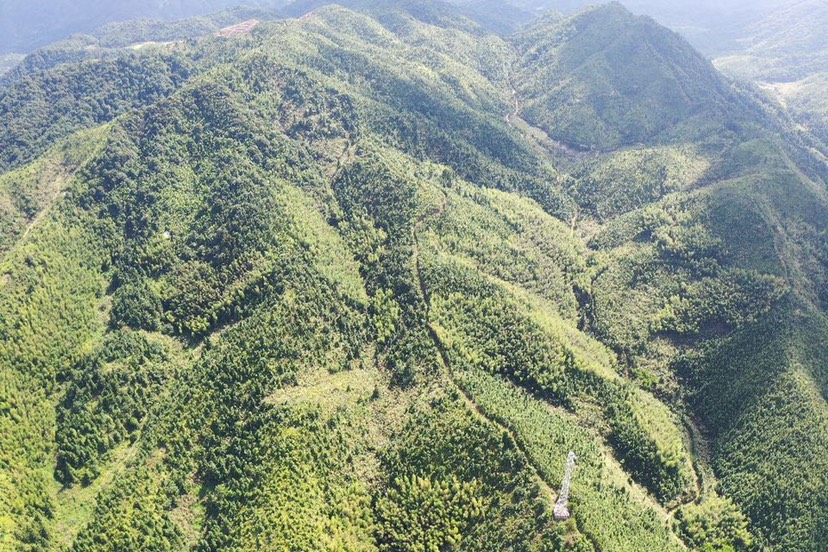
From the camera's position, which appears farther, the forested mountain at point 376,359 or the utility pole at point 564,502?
the forested mountain at point 376,359

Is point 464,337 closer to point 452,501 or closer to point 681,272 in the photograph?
point 452,501

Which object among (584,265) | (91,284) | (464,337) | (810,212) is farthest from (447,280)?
(810,212)

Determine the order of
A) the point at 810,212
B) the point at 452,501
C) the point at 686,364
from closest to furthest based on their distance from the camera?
the point at 452,501 → the point at 686,364 → the point at 810,212

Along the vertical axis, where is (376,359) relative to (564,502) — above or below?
below

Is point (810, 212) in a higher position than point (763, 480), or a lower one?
higher

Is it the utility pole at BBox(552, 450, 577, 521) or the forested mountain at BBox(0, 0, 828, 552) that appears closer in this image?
the utility pole at BBox(552, 450, 577, 521)

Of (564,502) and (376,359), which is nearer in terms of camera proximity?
(564,502)

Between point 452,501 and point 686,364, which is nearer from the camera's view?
point 452,501

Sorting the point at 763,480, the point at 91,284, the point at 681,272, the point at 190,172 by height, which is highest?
the point at 190,172
